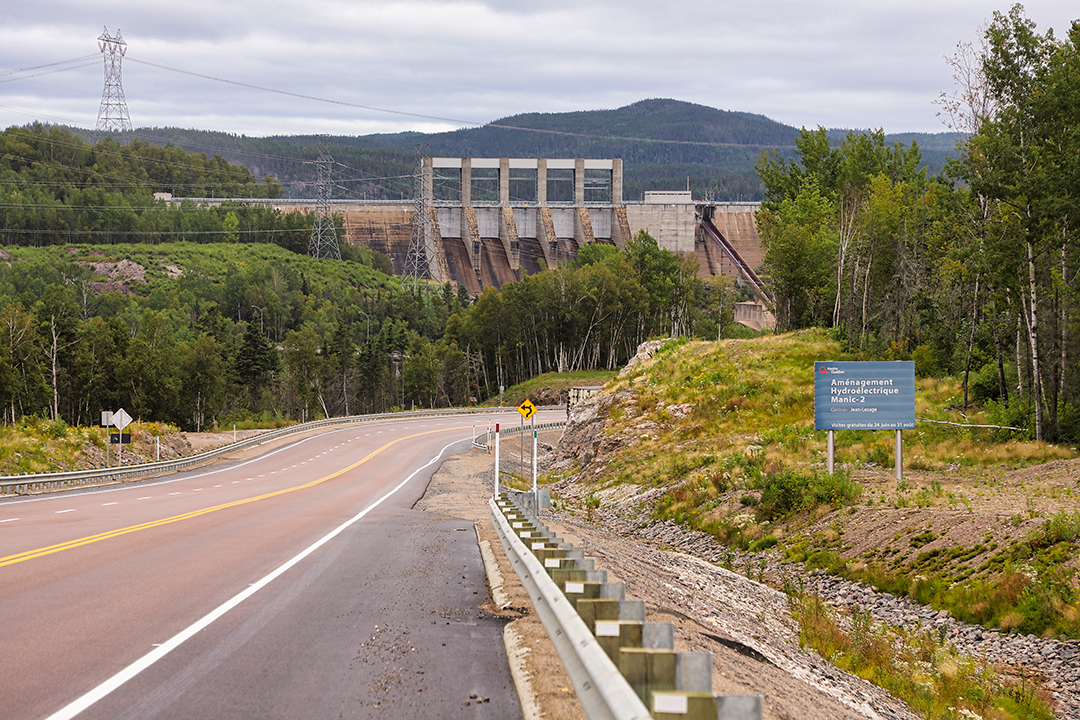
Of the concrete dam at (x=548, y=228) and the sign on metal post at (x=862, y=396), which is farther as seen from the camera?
the concrete dam at (x=548, y=228)

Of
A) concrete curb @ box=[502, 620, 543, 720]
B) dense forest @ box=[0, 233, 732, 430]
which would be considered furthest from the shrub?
dense forest @ box=[0, 233, 732, 430]

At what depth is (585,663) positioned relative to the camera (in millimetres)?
5062

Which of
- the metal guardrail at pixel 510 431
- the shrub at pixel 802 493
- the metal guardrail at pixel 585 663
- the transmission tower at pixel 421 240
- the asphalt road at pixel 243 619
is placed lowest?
the metal guardrail at pixel 510 431

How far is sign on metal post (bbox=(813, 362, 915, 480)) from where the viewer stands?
974 inches

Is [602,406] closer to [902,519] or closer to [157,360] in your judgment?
[902,519]

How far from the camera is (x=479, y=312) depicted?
365ft

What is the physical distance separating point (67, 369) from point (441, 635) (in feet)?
310

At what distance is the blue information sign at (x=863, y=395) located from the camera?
24734 millimetres

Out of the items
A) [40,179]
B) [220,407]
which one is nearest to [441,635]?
[220,407]

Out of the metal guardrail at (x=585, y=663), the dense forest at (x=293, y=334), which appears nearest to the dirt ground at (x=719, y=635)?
the metal guardrail at (x=585, y=663)

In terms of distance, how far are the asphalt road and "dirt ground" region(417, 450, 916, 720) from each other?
1.24ft

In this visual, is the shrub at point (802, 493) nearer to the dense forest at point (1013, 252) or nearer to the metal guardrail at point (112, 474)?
the dense forest at point (1013, 252)

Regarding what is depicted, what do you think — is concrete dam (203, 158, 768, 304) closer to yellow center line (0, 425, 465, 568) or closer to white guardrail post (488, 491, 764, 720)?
yellow center line (0, 425, 465, 568)

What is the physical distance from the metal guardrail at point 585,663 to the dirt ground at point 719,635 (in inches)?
20.2
